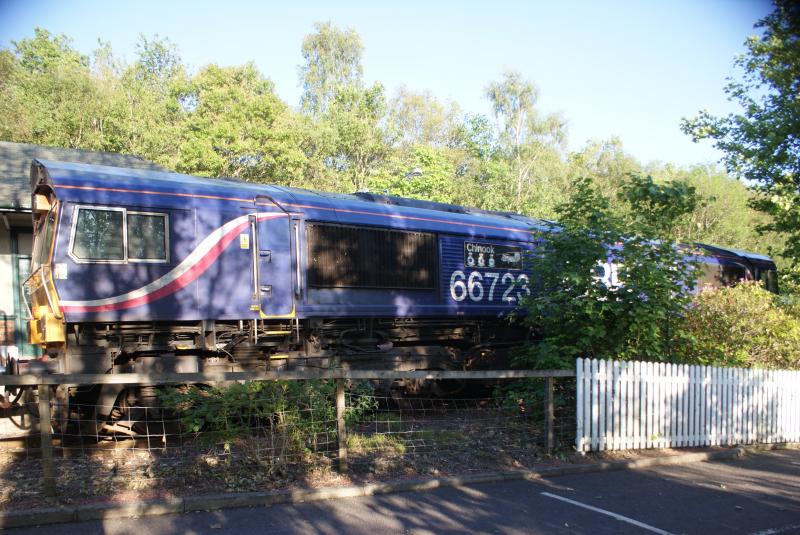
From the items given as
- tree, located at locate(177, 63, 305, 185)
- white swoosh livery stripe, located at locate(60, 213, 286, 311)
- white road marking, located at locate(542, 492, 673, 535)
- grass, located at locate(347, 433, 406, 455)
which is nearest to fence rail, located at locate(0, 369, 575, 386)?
grass, located at locate(347, 433, 406, 455)

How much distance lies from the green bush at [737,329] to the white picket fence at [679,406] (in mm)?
727

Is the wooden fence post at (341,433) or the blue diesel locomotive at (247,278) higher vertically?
the blue diesel locomotive at (247,278)

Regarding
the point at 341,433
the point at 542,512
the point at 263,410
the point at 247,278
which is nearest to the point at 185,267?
the point at 247,278

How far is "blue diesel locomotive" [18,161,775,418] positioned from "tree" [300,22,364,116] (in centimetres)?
3173

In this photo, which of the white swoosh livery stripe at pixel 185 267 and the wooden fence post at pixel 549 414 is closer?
the white swoosh livery stripe at pixel 185 267

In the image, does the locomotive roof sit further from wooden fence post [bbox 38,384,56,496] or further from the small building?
the small building

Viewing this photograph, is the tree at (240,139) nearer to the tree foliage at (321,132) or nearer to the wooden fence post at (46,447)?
the tree foliage at (321,132)

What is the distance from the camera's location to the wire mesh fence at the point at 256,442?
5.96m

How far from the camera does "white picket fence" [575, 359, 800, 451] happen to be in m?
8.51

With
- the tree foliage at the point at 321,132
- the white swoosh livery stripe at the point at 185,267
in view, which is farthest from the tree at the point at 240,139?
the white swoosh livery stripe at the point at 185,267

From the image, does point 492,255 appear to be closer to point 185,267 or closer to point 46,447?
point 185,267

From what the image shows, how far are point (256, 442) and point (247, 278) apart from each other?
3.20m

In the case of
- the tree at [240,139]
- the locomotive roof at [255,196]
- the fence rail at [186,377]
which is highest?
the tree at [240,139]

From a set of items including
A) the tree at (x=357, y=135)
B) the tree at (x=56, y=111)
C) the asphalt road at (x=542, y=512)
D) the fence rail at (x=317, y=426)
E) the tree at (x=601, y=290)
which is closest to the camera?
the asphalt road at (x=542, y=512)
